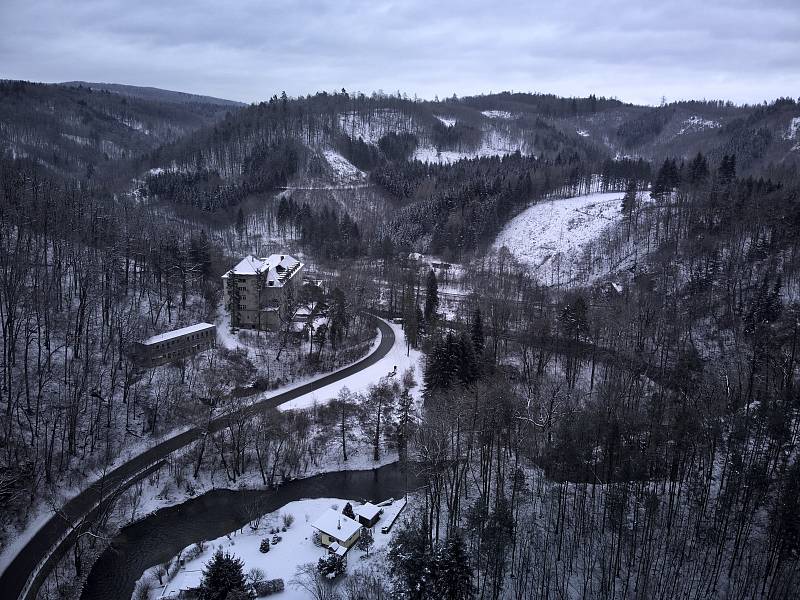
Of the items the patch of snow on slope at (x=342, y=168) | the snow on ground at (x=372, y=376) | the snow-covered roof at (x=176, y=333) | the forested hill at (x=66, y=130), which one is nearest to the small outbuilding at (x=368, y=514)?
the snow on ground at (x=372, y=376)

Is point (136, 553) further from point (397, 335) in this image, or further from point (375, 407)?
point (397, 335)

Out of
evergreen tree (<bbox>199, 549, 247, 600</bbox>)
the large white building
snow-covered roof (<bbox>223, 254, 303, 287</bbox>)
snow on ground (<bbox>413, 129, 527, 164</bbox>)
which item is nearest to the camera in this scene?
evergreen tree (<bbox>199, 549, 247, 600</bbox>)

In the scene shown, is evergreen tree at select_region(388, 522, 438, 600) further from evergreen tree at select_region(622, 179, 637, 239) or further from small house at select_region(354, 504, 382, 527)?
evergreen tree at select_region(622, 179, 637, 239)

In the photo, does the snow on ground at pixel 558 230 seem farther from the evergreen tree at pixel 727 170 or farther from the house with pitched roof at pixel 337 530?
the house with pitched roof at pixel 337 530

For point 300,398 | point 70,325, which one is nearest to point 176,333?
point 70,325

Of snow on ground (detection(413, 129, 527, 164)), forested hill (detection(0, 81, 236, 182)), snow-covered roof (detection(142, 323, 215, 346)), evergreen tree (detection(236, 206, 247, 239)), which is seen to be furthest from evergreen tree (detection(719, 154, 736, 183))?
forested hill (detection(0, 81, 236, 182))

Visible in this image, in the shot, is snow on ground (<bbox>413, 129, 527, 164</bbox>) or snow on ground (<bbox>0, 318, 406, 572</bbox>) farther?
snow on ground (<bbox>413, 129, 527, 164</bbox>)

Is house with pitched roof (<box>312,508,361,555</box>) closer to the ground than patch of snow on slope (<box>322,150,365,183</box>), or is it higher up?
closer to the ground

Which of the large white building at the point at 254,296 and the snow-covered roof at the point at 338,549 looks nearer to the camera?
the snow-covered roof at the point at 338,549
